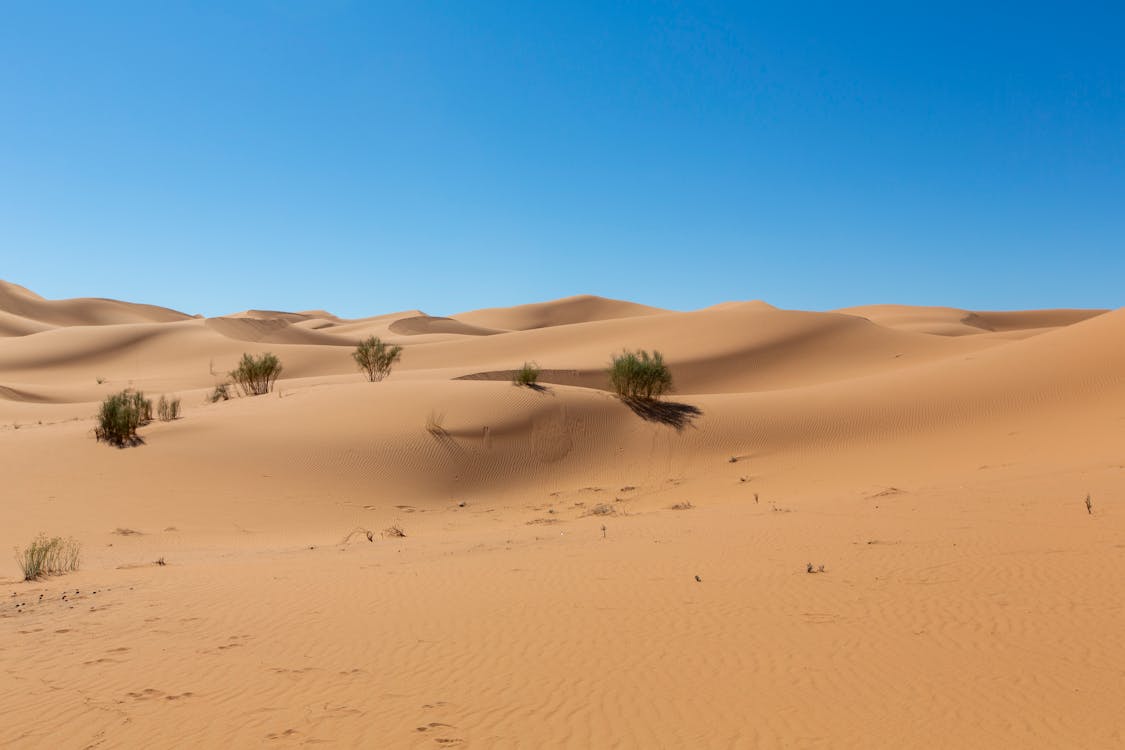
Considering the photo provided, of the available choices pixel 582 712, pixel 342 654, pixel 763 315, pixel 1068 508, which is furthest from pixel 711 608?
pixel 763 315

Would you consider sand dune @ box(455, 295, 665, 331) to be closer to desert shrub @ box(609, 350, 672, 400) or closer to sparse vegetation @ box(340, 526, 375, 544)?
desert shrub @ box(609, 350, 672, 400)

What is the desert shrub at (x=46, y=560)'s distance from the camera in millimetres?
8748

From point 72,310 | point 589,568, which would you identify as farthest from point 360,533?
point 72,310

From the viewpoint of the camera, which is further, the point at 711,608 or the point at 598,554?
the point at 598,554

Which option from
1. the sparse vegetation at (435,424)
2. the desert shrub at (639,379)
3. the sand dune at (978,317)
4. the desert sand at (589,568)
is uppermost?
the sand dune at (978,317)

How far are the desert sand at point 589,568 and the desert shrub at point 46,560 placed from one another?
29 cm

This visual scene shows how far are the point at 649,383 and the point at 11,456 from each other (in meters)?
15.0

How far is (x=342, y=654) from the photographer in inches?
229

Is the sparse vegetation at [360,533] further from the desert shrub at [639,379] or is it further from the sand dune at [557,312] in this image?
the sand dune at [557,312]

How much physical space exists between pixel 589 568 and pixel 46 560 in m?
6.60

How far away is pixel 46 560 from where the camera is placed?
936 cm

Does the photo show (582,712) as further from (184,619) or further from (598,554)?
(598,554)

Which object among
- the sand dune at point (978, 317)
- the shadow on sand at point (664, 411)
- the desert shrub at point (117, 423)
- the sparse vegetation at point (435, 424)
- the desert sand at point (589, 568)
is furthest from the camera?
the sand dune at point (978, 317)

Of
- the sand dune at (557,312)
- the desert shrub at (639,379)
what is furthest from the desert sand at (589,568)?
the sand dune at (557,312)
